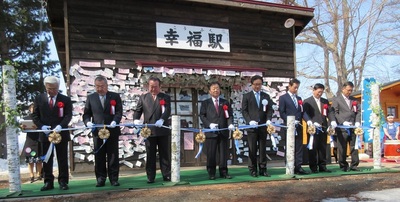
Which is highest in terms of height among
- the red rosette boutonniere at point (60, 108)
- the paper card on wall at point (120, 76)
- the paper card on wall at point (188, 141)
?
the paper card on wall at point (120, 76)

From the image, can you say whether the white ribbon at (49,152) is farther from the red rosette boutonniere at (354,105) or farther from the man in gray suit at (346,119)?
the red rosette boutonniere at (354,105)

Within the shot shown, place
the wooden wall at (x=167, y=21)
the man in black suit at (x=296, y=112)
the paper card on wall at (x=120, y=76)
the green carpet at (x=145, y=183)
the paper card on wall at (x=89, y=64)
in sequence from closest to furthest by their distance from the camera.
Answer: the green carpet at (x=145, y=183) → the man in black suit at (x=296, y=112) → the paper card on wall at (x=89, y=64) → the wooden wall at (x=167, y=21) → the paper card on wall at (x=120, y=76)

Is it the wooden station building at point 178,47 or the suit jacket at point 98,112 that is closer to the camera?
the suit jacket at point 98,112

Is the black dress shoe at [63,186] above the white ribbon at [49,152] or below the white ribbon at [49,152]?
below

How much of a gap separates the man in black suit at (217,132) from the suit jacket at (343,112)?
220 centimetres

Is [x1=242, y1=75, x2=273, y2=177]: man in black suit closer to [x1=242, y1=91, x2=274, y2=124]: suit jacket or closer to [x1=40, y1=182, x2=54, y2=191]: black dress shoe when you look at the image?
[x1=242, y1=91, x2=274, y2=124]: suit jacket

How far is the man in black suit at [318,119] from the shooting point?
245 inches

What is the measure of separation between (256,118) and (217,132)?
721 mm

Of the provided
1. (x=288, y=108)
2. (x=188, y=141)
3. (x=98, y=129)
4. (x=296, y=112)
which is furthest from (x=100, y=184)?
(x=296, y=112)

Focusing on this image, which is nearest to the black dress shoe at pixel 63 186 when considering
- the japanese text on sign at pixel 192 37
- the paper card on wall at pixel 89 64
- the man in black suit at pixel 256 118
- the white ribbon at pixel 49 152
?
the white ribbon at pixel 49 152

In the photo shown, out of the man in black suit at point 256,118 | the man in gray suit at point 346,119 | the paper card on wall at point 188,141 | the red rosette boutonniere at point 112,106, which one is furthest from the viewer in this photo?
the paper card on wall at point 188,141

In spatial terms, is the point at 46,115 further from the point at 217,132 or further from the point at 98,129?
the point at 217,132

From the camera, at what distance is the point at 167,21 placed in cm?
733

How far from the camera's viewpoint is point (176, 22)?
24.3 feet
